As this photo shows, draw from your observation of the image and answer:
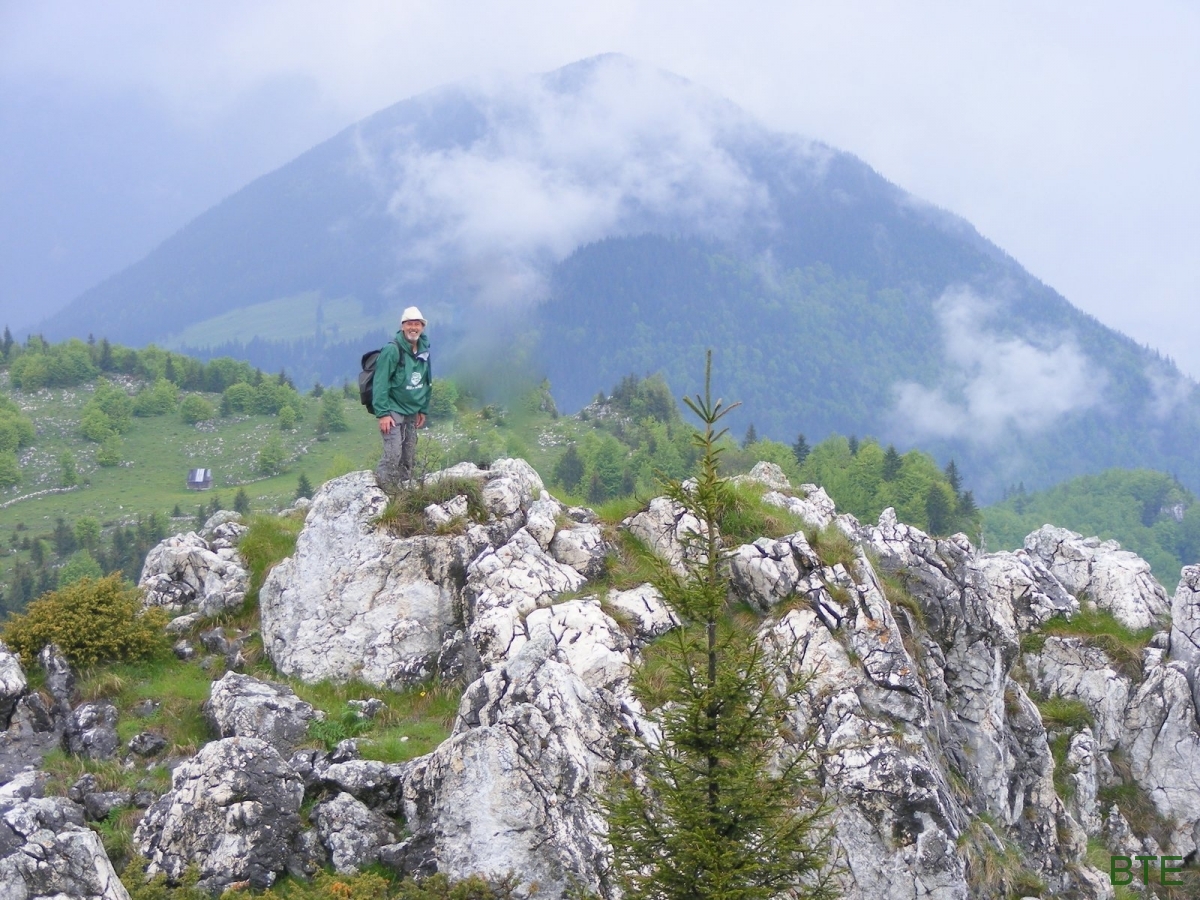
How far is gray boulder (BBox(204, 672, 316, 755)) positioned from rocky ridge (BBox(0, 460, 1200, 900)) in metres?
0.05

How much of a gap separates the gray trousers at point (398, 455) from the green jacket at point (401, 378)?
36 cm

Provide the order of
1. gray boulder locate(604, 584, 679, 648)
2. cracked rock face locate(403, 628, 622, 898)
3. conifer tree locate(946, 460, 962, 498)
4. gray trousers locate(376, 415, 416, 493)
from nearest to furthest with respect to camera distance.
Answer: cracked rock face locate(403, 628, 622, 898), gray boulder locate(604, 584, 679, 648), gray trousers locate(376, 415, 416, 493), conifer tree locate(946, 460, 962, 498)

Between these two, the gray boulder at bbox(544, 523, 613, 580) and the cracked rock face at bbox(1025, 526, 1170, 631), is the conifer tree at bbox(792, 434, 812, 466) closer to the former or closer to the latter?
the cracked rock face at bbox(1025, 526, 1170, 631)

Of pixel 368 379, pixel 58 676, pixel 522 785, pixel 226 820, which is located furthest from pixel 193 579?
pixel 522 785

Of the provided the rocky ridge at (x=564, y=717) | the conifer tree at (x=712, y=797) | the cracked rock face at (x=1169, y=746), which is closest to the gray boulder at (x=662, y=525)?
the rocky ridge at (x=564, y=717)

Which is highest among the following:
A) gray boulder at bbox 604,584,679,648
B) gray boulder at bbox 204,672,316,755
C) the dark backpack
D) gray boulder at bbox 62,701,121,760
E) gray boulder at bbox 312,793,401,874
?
the dark backpack

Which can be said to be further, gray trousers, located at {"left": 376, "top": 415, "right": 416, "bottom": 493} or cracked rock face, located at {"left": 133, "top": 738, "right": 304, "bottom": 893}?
gray trousers, located at {"left": 376, "top": 415, "right": 416, "bottom": 493}

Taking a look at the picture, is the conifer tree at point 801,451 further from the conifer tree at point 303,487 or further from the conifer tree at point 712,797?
the conifer tree at point 712,797

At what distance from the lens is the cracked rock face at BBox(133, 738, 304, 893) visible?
15227 mm

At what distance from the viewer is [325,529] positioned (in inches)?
901

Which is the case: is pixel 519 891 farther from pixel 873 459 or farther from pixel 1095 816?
pixel 873 459

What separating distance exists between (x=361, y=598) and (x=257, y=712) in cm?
383

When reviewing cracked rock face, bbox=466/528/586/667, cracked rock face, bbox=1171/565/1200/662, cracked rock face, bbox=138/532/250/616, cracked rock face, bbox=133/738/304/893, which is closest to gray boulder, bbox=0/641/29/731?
cracked rock face, bbox=138/532/250/616

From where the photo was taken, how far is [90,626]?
21.0m
